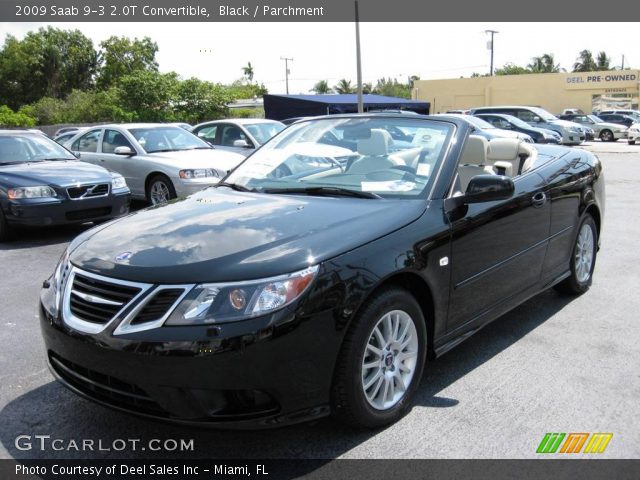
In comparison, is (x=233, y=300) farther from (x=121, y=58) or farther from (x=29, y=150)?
(x=121, y=58)

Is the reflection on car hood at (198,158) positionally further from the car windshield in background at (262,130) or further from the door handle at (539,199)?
the door handle at (539,199)

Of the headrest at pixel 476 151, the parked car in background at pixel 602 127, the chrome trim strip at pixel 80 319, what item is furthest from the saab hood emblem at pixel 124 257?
the parked car in background at pixel 602 127

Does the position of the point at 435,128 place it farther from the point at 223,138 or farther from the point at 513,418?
the point at 223,138

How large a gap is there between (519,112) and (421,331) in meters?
25.3

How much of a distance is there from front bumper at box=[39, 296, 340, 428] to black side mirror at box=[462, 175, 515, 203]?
1331 mm

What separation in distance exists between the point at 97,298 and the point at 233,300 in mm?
666

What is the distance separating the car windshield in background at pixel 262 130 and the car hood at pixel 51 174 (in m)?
4.60

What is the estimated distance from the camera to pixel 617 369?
3.81m

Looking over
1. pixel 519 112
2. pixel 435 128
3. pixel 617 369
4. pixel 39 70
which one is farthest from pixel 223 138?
pixel 39 70

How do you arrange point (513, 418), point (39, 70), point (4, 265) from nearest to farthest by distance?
point (513, 418)
point (4, 265)
point (39, 70)

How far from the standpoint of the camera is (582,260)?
5250 mm

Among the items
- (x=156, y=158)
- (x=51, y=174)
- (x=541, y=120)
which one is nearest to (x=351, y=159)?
(x=51, y=174)

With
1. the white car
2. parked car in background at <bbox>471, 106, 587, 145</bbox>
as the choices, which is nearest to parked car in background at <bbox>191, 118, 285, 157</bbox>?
parked car in background at <bbox>471, 106, 587, 145</bbox>

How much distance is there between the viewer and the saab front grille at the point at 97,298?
270 cm
